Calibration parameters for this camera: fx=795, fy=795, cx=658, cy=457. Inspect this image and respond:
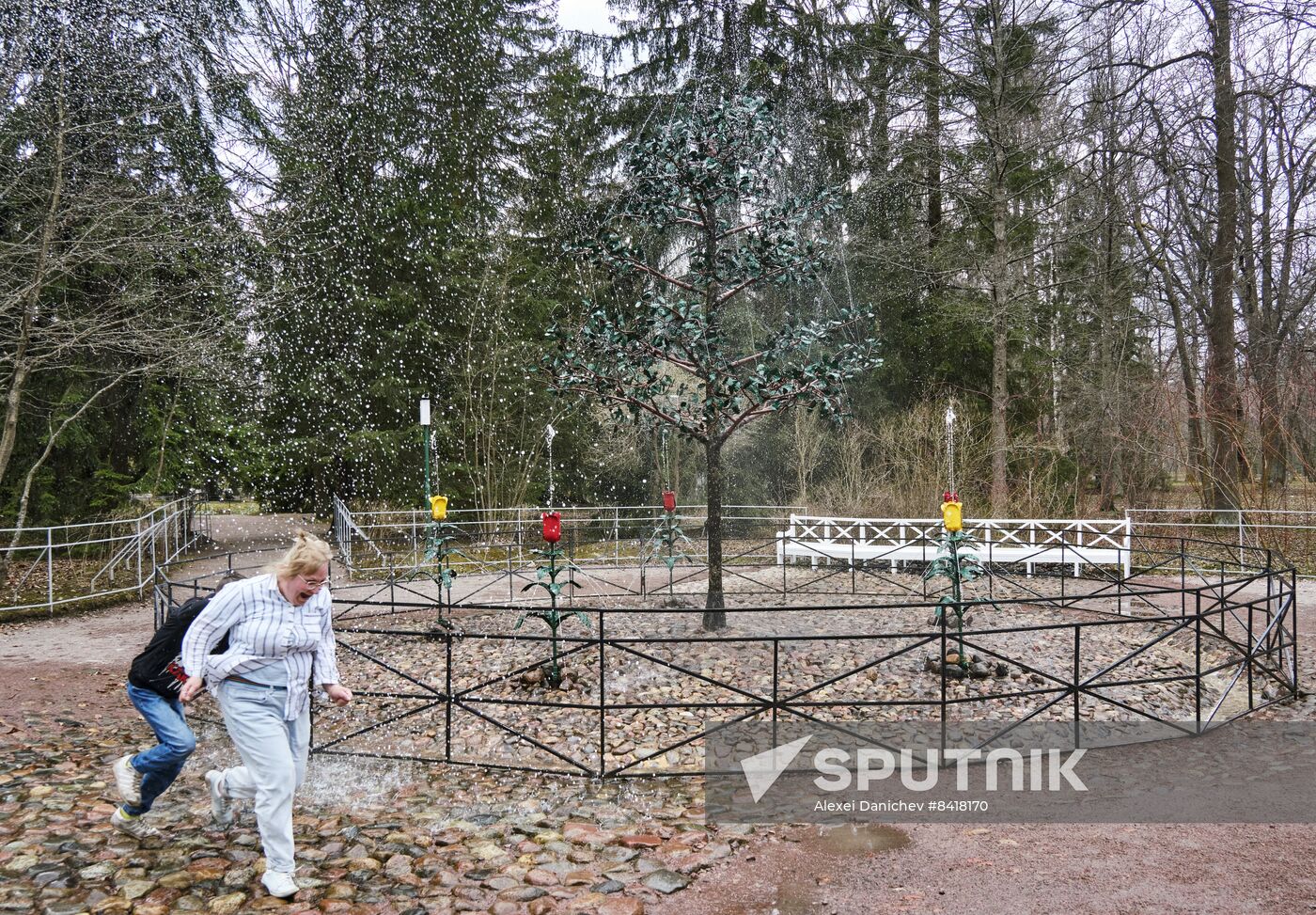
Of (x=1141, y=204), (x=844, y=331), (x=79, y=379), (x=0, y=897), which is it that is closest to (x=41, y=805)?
(x=0, y=897)

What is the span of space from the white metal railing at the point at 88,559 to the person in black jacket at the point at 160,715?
8599 mm

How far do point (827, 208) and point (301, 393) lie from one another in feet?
45.8

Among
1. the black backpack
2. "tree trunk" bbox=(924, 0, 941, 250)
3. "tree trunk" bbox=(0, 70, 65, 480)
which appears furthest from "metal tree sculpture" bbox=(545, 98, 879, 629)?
"tree trunk" bbox=(924, 0, 941, 250)

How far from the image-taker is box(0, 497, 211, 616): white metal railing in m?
12.8

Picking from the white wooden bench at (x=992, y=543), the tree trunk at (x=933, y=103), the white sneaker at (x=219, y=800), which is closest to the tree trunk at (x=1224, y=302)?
the white wooden bench at (x=992, y=543)

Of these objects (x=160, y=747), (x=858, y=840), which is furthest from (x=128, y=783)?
(x=858, y=840)

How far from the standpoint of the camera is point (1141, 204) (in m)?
20.1

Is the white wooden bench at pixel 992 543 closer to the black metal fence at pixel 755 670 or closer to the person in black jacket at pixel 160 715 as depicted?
the black metal fence at pixel 755 670

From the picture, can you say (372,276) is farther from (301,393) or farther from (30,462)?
(30,462)

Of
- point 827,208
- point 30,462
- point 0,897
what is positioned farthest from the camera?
point 30,462

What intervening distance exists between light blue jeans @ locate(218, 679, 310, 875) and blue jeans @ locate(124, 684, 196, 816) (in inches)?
28.2

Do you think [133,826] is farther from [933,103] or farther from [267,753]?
[933,103]

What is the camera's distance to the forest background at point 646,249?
16359 mm

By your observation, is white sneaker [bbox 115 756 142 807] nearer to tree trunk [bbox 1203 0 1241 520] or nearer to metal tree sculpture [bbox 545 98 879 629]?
metal tree sculpture [bbox 545 98 879 629]
